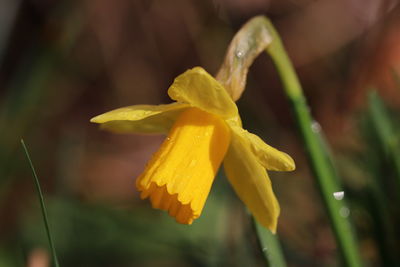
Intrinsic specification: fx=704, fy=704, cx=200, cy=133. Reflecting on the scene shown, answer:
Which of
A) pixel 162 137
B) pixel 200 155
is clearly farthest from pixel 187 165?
pixel 162 137

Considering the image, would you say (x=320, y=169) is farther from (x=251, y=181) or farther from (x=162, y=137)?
(x=162, y=137)

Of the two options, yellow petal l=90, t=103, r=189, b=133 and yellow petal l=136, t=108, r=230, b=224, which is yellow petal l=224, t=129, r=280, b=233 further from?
yellow petal l=90, t=103, r=189, b=133

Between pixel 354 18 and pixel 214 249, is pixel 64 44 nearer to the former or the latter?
pixel 214 249

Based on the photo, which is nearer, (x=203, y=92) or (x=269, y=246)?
(x=203, y=92)

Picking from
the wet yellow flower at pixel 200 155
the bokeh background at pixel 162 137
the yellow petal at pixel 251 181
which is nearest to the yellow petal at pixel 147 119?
the wet yellow flower at pixel 200 155

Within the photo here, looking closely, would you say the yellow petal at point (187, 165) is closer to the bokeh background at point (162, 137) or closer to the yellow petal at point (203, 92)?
the yellow petal at point (203, 92)
